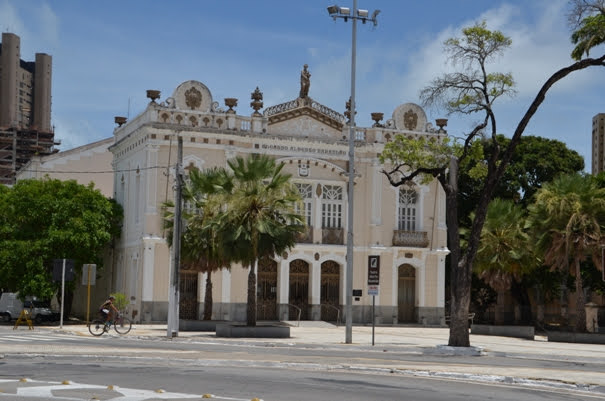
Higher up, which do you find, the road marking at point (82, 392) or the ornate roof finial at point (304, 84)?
the ornate roof finial at point (304, 84)

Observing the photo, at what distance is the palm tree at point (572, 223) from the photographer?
38.0m

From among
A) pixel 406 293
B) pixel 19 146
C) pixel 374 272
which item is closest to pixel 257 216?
pixel 374 272

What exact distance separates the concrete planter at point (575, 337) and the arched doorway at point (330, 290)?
1337cm

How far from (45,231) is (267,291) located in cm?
1183

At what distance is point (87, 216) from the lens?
1791 inches

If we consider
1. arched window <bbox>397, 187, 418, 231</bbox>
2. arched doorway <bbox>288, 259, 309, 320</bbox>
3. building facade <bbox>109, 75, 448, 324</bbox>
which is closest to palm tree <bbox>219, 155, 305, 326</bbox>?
building facade <bbox>109, 75, 448, 324</bbox>

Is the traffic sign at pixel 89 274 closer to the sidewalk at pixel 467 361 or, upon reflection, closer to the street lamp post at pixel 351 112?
the sidewalk at pixel 467 361

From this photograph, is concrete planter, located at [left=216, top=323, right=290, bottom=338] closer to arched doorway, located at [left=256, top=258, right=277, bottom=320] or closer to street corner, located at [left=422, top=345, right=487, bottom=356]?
street corner, located at [left=422, top=345, right=487, bottom=356]

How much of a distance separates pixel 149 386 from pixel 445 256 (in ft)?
124

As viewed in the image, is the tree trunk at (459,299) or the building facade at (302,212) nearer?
the tree trunk at (459,299)

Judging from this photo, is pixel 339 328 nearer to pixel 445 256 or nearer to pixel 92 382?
pixel 445 256

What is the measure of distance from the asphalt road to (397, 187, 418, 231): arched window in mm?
26302

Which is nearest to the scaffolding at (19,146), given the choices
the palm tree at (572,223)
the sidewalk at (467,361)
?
the sidewalk at (467,361)

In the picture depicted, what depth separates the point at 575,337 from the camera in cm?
3791
